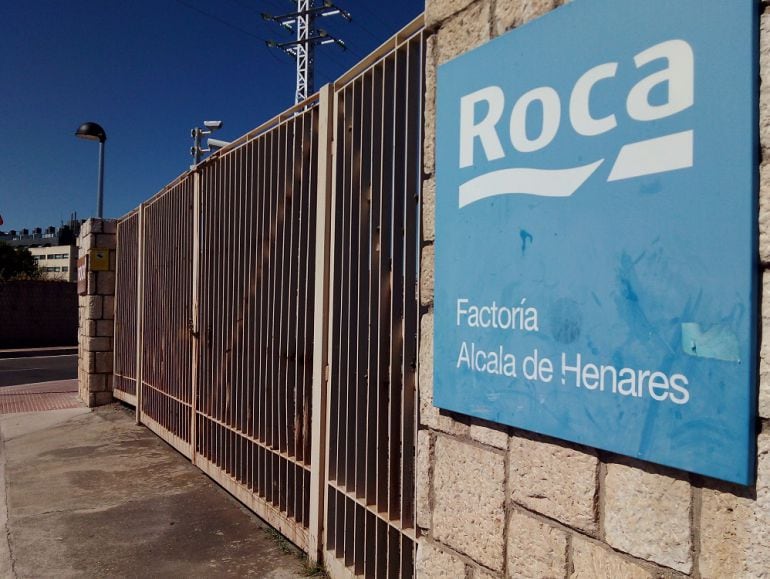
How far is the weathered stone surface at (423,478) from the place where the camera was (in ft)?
8.22

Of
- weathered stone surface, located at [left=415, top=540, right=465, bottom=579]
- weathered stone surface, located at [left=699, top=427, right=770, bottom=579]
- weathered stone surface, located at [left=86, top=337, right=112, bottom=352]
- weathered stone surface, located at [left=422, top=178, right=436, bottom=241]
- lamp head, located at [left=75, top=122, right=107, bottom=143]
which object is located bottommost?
weathered stone surface, located at [left=415, top=540, right=465, bottom=579]

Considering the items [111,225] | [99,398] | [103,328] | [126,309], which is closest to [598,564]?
[126,309]

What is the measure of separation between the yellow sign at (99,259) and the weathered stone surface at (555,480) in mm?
9581

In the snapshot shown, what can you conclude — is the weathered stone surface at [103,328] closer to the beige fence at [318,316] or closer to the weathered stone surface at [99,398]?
the weathered stone surface at [99,398]

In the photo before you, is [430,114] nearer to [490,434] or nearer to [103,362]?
[490,434]

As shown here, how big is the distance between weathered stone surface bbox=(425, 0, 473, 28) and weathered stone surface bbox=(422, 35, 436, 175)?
0.21 ft

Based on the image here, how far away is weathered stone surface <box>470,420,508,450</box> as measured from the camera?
2135mm

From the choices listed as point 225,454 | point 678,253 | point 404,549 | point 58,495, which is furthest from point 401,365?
point 58,495

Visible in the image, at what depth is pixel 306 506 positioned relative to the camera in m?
4.13

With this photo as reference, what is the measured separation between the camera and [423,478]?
A: 8.33 ft

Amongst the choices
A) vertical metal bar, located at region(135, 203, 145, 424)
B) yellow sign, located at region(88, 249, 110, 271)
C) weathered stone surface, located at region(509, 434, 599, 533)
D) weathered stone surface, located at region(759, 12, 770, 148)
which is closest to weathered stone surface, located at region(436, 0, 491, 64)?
weathered stone surface, located at region(759, 12, 770, 148)

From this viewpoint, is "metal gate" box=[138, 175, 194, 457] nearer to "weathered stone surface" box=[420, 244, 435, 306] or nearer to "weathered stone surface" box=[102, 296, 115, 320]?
"weathered stone surface" box=[102, 296, 115, 320]

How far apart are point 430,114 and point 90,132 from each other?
44.8 ft

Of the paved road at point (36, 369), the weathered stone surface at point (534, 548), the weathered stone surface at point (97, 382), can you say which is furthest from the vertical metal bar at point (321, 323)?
the paved road at point (36, 369)
